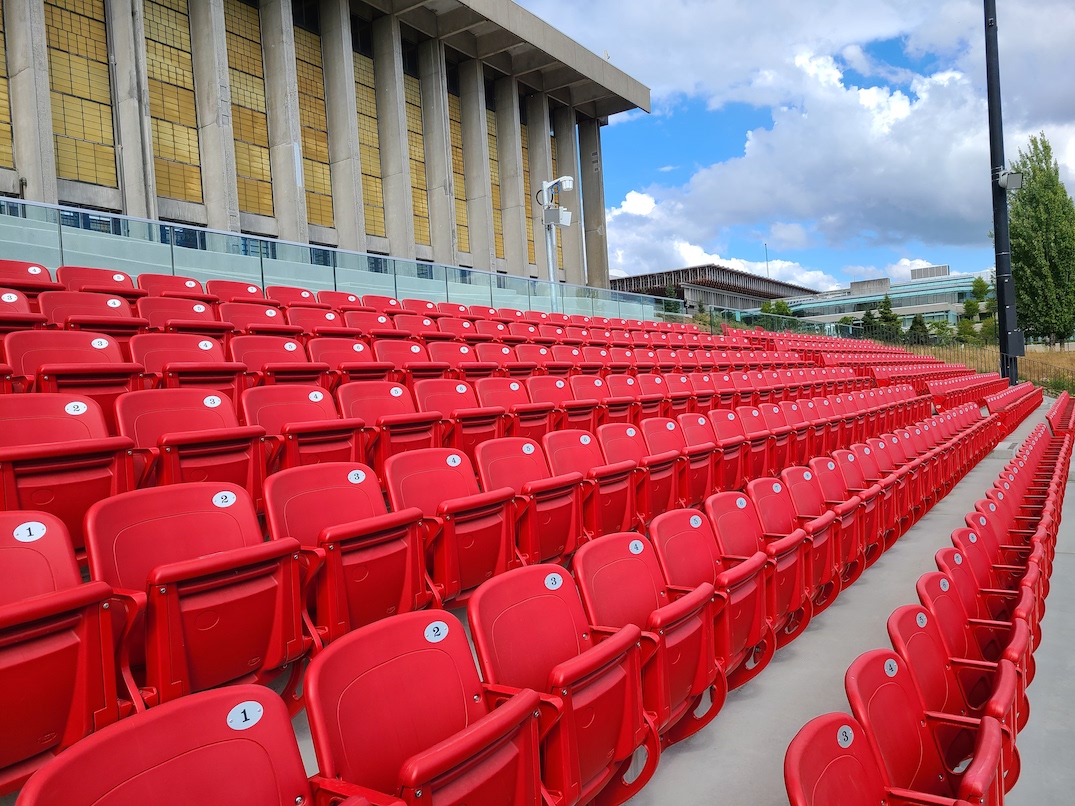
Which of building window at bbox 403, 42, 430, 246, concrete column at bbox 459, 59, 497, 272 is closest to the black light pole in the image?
concrete column at bbox 459, 59, 497, 272

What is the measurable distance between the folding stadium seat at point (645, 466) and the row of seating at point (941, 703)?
4.00 feet

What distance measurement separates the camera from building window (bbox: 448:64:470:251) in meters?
16.3

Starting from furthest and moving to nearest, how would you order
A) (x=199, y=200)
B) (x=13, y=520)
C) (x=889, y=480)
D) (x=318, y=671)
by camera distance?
(x=199, y=200), (x=889, y=480), (x=13, y=520), (x=318, y=671)

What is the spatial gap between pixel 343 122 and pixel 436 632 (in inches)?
531

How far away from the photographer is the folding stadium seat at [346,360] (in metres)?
3.92

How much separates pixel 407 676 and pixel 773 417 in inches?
161

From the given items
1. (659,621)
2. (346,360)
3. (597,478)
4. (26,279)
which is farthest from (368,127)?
(659,621)

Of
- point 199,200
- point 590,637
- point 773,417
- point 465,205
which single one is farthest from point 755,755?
point 465,205

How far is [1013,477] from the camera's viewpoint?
13.2 feet

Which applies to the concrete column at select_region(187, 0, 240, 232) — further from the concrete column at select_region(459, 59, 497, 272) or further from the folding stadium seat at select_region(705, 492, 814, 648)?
the folding stadium seat at select_region(705, 492, 814, 648)

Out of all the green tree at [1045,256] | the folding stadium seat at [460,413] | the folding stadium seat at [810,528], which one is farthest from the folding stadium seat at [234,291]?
the green tree at [1045,256]

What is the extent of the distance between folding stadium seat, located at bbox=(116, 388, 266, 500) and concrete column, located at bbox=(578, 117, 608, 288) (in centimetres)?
1773

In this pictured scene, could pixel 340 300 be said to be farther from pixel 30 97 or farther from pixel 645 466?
pixel 30 97

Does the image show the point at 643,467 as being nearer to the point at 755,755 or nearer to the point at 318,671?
the point at 755,755
